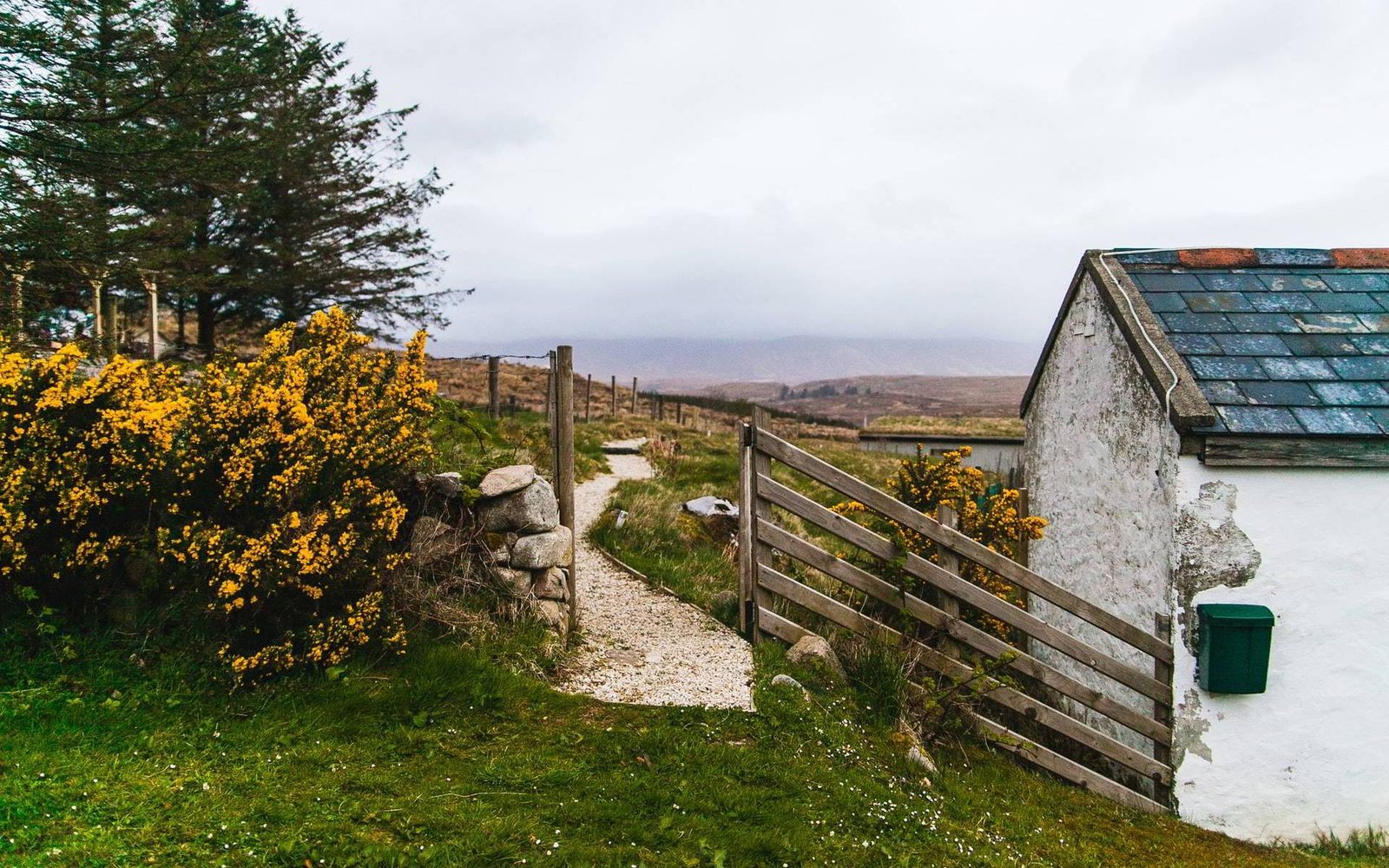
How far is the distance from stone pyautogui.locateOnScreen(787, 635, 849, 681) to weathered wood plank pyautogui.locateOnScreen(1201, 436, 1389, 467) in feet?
10.5

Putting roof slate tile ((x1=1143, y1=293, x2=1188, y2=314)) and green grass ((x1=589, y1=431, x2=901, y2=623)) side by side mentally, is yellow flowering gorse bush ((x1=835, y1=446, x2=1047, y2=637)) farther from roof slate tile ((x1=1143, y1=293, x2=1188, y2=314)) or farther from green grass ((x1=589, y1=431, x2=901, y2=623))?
roof slate tile ((x1=1143, y1=293, x2=1188, y2=314))

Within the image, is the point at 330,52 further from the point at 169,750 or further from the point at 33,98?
the point at 169,750

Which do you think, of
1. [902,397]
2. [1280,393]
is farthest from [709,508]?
[902,397]

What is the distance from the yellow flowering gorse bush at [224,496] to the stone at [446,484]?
979 millimetres


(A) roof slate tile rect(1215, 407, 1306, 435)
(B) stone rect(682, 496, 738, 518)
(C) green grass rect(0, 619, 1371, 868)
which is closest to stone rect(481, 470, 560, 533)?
(C) green grass rect(0, 619, 1371, 868)

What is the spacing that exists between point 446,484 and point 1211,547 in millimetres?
6067

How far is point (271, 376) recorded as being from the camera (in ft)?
17.0

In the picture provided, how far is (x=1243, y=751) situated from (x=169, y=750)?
23.8 ft

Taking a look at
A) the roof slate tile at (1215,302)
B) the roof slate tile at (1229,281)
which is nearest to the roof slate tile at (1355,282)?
the roof slate tile at (1215,302)

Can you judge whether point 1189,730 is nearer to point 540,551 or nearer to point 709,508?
point 540,551

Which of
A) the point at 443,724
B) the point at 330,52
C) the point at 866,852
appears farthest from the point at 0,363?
the point at 330,52

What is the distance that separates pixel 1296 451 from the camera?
223 inches

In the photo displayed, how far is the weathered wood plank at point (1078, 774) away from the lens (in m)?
5.73

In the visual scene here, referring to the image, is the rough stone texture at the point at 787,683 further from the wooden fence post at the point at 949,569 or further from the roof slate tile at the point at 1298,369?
the roof slate tile at the point at 1298,369
